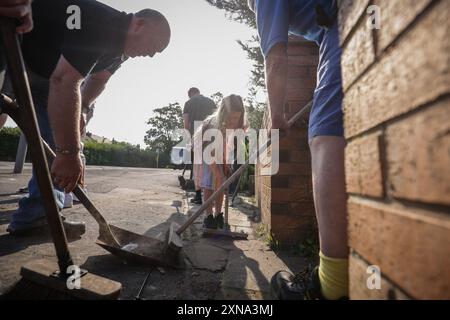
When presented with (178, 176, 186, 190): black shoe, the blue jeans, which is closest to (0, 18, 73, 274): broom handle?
the blue jeans

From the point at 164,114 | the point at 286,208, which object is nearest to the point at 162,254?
the point at 286,208

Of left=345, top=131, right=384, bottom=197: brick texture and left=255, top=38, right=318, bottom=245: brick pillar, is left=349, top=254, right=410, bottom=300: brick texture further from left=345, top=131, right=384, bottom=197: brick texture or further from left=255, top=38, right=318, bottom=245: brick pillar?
left=255, top=38, right=318, bottom=245: brick pillar

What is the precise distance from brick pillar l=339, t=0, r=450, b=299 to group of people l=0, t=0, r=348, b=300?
0.45 meters

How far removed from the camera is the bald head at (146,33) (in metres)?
2.06

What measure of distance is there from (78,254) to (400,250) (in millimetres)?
1982

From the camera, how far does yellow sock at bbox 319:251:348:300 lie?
3.43ft

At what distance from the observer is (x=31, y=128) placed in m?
1.13

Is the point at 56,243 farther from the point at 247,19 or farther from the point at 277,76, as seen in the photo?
the point at 247,19

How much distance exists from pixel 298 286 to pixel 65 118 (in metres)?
1.56

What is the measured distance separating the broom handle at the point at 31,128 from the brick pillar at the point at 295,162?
172 centimetres

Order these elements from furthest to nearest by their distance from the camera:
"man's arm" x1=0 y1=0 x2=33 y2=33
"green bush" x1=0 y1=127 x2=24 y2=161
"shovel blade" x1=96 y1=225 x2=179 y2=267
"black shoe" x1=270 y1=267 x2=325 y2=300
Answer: "green bush" x1=0 y1=127 x2=24 y2=161 → "shovel blade" x1=96 y1=225 x2=179 y2=267 → "black shoe" x1=270 y1=267 x2=325 y2=300 → "man's arm" x1=0 y1=0 x2=33 y2=33

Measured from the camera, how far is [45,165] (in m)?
1.15

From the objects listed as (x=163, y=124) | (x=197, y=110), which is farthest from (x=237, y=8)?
(x=163, y=124)

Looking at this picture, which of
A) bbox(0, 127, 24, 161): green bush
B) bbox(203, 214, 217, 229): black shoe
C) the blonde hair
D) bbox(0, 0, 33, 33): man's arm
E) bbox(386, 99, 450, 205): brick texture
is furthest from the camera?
bbox(0, 127, 24, 161): green bush
